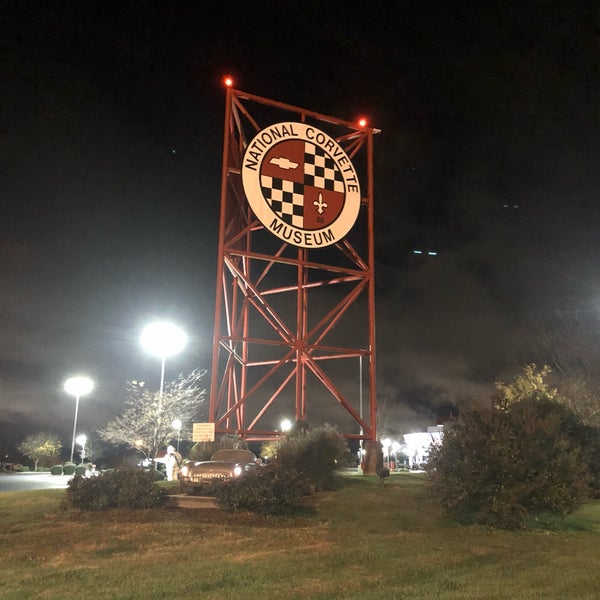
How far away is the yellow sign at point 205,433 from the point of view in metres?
18.4

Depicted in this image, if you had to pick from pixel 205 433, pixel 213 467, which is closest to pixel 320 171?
pixel 205 433

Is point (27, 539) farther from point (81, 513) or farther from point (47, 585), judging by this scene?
point (47, 585)

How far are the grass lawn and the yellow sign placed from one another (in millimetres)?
6379

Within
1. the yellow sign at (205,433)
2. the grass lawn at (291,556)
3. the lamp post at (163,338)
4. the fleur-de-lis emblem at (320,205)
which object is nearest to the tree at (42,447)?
the lamp post at (163,338)

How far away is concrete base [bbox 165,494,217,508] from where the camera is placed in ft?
39.3

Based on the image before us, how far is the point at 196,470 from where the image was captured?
46.0ft

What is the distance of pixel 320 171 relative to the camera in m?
21.5

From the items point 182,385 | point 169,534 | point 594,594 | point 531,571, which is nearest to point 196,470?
point 169,534

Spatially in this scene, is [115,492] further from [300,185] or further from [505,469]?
[300,185]

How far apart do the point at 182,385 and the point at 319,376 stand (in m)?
19.6

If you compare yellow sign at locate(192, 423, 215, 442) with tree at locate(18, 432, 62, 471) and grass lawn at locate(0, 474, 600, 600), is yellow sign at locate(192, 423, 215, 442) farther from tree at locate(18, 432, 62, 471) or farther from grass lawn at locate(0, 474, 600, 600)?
tree at locate(18, 432, 62, 471)

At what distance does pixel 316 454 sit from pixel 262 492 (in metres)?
4.29

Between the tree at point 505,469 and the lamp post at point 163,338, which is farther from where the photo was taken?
the lamp post at point 163,338

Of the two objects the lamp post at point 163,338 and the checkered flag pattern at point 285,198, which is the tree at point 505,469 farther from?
the lamp post at point 163,338
